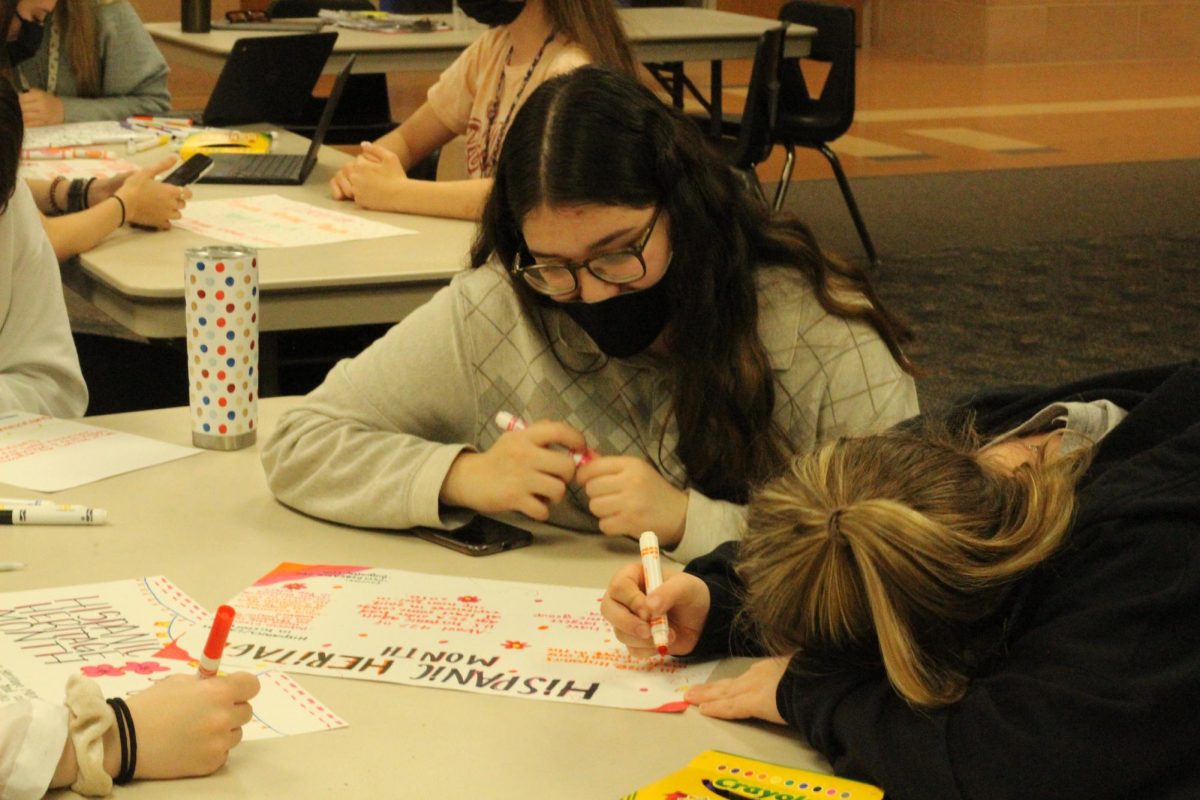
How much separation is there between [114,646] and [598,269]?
22.7 inches

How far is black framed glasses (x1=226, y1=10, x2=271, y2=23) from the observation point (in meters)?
5.31

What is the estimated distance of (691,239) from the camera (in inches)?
60.6

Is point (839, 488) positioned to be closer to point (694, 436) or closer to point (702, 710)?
point (702, 710)

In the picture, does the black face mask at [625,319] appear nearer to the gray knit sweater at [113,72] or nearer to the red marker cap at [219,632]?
the red marker cap at [219,632]

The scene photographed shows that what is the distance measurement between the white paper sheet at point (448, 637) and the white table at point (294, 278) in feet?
2.99

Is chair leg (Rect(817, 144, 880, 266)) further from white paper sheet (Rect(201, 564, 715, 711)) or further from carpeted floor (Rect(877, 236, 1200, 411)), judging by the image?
white paper sheet (Rect(201, 564, 715, 711))

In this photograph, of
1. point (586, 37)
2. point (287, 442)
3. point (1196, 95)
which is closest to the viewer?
point (287, 442)

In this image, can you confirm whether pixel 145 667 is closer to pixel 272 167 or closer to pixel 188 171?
pixel 188 171

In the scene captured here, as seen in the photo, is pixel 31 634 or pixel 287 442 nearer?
pixel 31 634

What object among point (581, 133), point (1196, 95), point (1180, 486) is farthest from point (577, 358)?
point (1196, 95)

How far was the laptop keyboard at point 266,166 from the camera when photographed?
10.3ft

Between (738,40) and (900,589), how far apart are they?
433 centimetres

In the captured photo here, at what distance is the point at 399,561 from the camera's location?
4.99 feet

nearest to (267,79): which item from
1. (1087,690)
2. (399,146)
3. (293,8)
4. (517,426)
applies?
(399,146)
